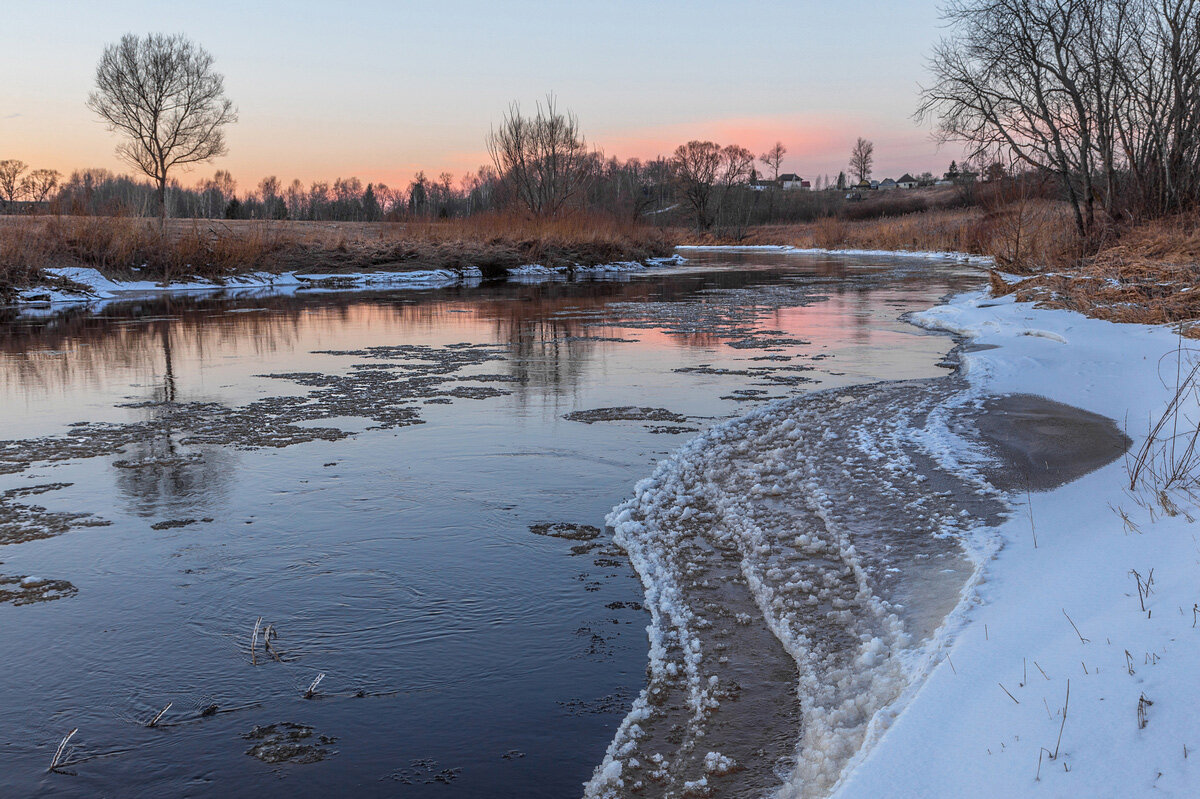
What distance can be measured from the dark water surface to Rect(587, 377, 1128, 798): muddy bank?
0.67ft

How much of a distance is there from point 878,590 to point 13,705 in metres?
3.41

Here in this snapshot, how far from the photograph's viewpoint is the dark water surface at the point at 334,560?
2721mm

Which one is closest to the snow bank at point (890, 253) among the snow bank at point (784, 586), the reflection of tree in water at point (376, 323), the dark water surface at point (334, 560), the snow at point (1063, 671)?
the reflection of tree in water at point (376, 323)

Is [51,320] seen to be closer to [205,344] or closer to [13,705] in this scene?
[205,344]

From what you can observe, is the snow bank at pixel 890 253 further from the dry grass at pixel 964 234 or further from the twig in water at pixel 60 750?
the twig in water at pixel 60 750

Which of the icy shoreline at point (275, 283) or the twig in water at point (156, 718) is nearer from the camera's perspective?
the twig in water at point (156, 718)

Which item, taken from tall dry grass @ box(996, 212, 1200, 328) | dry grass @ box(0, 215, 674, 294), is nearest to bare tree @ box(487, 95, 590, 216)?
dry grass @ box(0, 215, 674, 294)

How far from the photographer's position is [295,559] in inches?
167

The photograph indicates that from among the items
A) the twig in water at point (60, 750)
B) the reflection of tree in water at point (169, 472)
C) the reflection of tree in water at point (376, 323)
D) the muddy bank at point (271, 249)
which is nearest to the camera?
the twig in water at point (60, 750)

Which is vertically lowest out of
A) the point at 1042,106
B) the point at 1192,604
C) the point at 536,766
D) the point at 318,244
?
the point at 536,766

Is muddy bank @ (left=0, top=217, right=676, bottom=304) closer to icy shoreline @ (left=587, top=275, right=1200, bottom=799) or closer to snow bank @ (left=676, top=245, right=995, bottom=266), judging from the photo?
snow bank @ (left=676, top=245, right=995, bottom=266)

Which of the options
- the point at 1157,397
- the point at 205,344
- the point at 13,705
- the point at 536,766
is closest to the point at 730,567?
the point at 536,766

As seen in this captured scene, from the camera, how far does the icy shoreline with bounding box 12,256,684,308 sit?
20.5 metres

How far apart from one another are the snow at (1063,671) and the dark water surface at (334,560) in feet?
3.40
